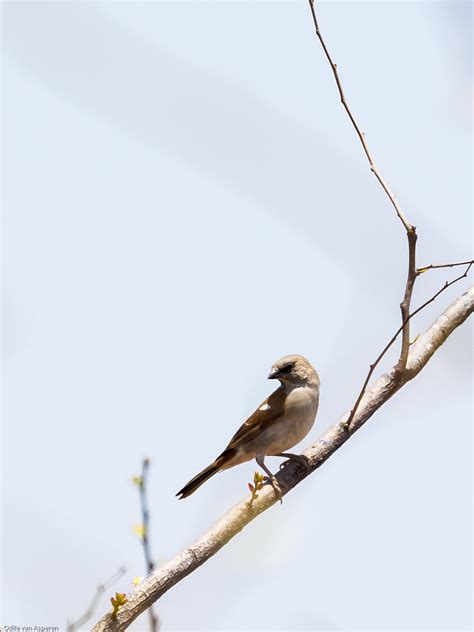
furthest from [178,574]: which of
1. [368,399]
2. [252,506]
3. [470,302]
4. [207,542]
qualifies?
[470,302]

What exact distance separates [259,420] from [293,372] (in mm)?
633

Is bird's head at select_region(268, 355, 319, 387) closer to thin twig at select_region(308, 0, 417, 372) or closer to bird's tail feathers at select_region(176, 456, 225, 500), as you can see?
bird's tail feathers at select_region(176, 456, 225, 500)

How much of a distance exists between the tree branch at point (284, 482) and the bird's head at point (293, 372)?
174 cm

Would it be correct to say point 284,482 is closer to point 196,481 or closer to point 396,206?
point 196,481

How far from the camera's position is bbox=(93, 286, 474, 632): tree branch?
405 cm

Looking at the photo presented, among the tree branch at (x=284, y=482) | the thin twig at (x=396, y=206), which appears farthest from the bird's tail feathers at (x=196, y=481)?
the thin twig at (x=396, y=206)

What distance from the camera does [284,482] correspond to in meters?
5.30

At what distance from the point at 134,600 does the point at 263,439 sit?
8.84 feet

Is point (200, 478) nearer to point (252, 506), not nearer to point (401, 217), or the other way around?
point (252, 506)

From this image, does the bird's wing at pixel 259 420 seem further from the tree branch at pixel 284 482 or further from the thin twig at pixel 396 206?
the thin twig at pixel 396 206

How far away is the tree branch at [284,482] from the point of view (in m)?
4.05

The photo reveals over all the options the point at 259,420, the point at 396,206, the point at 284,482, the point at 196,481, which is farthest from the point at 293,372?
the point at 396,206

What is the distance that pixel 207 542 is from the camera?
4.29m

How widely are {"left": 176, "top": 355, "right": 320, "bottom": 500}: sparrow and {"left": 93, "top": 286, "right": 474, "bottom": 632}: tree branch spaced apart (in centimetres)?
108
